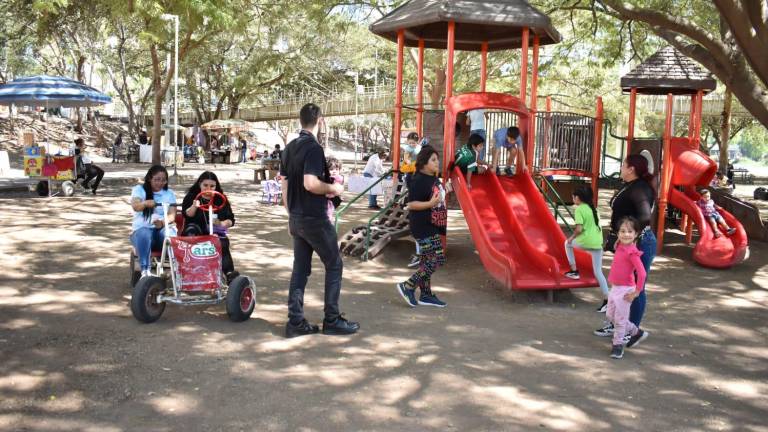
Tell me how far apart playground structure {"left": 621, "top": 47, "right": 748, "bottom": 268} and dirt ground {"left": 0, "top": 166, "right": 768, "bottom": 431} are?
1.52 m

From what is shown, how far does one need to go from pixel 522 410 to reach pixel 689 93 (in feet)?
37.2

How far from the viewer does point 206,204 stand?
680 cm

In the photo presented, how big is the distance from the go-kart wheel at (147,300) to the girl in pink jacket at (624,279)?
150 inches

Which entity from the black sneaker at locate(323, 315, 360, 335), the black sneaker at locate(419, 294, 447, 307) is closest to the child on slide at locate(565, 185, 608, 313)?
the black sneaker at locate(419, 294, 447, 307)

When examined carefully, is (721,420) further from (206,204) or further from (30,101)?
(30,101)

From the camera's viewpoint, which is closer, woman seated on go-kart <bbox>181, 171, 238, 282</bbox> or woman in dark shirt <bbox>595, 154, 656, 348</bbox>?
woman in dark shirt <bbox>595, 154, 656, 348</bbox>

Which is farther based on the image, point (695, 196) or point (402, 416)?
point (695, 196)

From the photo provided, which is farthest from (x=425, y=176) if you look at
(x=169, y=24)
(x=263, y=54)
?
(x=263, y=54)

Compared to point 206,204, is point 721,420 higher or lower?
lower

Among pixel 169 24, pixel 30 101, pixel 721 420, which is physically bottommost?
pixel 721 420

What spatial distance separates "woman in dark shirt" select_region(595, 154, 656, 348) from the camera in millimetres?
6352

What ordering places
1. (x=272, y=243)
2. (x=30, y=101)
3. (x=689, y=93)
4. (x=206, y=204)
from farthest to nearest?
(x=30, y=101) < (x=689, y=93) < (x=272, y=243) < (x=206, y=204)

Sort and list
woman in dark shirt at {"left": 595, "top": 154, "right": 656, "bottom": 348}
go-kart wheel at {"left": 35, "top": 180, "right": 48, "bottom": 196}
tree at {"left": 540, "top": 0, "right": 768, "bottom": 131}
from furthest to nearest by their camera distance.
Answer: go-kart wheel at {"left": 35, "top": 180, "right": 48, "bottom": 196} → tree at {"left": 540, "top": 0, "right": 768, "bottom": 131} → woman in dark shirt at {"left": 595, "top": 154, "right": 656, "bottom": 348}

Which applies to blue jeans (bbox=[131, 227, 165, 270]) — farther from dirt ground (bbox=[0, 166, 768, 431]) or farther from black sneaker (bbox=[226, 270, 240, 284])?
black sneaker (bbox=[226, 270, 240, 284])
